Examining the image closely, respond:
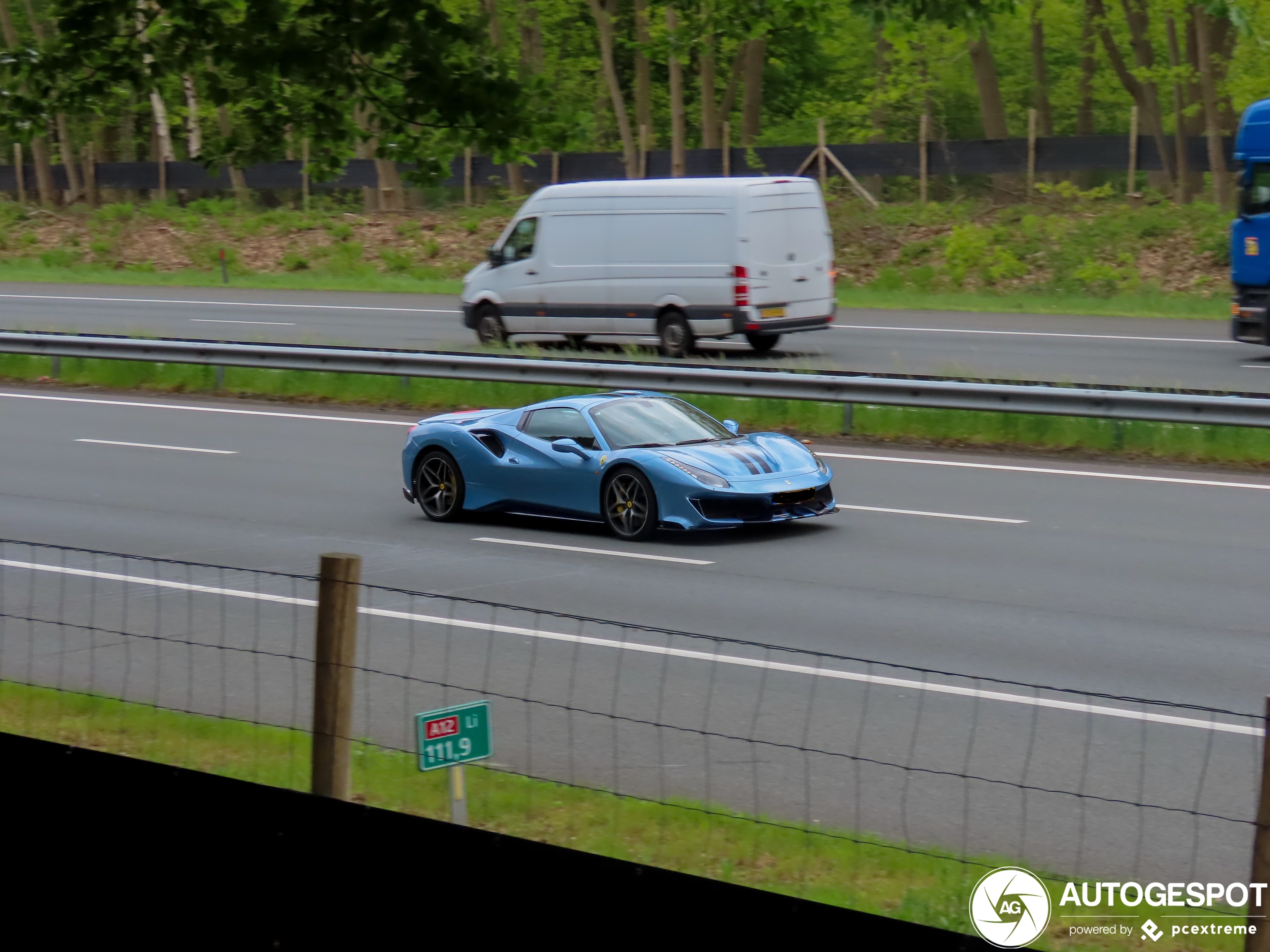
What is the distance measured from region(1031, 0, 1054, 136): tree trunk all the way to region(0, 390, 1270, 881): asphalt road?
122 feet

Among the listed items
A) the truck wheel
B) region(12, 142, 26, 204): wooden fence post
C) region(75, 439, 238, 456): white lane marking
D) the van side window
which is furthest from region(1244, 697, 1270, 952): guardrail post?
region(12, 142, 26, 204): wooden fence post

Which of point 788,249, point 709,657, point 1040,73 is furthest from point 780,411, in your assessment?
point 1040,73

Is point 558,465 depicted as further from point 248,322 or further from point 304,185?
point 304,185

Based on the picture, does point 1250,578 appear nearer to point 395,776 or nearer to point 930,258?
point 395,776

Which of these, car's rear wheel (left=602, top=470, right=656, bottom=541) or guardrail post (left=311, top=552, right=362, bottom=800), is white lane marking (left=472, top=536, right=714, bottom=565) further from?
guardrail post (left=311, top=552, right=362, bottom=800)

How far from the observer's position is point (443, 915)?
14.2 feet

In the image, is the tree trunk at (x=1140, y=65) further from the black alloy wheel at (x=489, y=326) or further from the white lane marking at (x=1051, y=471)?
the white lane marking at (x=1051, y=471)

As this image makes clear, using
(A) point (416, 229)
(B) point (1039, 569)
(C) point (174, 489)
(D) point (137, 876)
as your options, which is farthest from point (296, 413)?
(A) point (416, 229)

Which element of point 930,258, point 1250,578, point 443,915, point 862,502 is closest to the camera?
point 443,915

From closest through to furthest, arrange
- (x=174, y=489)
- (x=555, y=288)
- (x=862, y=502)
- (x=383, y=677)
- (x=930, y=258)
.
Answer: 1. (x=383, y=677)
2. (x=862, y=502)
3. (x=174, y=489)
4. (x=555, y=288)
5. (x=930, y=258)

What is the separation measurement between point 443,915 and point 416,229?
141ft

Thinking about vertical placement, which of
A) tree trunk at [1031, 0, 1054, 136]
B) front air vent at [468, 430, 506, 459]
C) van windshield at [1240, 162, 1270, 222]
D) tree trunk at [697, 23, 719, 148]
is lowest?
front air vent at [468, 430, 506, 459]

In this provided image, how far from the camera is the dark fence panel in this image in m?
38.9

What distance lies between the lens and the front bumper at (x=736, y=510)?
12.2 meters
